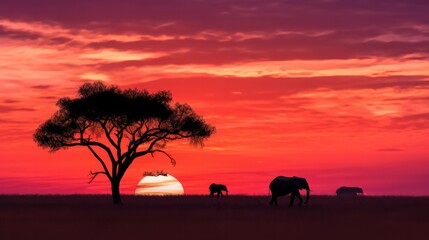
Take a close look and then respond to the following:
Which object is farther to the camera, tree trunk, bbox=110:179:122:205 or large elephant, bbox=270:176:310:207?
tree trunk, bbox=110:179:122:205

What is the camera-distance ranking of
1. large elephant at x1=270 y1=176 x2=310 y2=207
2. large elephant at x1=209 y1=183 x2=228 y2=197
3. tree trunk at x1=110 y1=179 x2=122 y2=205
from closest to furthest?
large elephant at x1=270 y1=176 x2=310 y2=207, tree trunk at x1=110 y1=179 x2=122 y2=205, large elephant at x1=209 y1=183 x2=228 y2=197

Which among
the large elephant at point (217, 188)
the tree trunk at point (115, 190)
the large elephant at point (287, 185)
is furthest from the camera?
the large elephant at point (217, 188)

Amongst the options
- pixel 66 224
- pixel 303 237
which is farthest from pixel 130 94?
pixel 303 237

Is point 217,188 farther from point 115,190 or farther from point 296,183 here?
point 296,183

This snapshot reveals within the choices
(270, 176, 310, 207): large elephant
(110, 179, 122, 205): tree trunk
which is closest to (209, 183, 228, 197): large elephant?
Result: (110, 179, 122, 205): tree trunk

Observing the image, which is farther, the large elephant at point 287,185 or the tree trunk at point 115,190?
the tree trunk at point 115,190

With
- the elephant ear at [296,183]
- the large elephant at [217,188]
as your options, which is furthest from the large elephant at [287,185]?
the large elephant at [217,188]

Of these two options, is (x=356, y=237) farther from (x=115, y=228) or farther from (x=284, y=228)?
(x=115, y=228)

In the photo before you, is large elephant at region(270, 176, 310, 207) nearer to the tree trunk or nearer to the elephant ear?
the elephant ear

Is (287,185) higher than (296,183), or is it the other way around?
(296,183)

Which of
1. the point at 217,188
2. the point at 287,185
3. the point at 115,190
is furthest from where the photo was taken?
the point at 217,188

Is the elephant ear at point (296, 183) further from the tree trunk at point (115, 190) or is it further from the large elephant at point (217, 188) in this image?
the large elephant at point (217, 188)

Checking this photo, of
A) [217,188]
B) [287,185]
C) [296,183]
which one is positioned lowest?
[287,185]

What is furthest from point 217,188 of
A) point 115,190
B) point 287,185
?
Answer: point 287,185
